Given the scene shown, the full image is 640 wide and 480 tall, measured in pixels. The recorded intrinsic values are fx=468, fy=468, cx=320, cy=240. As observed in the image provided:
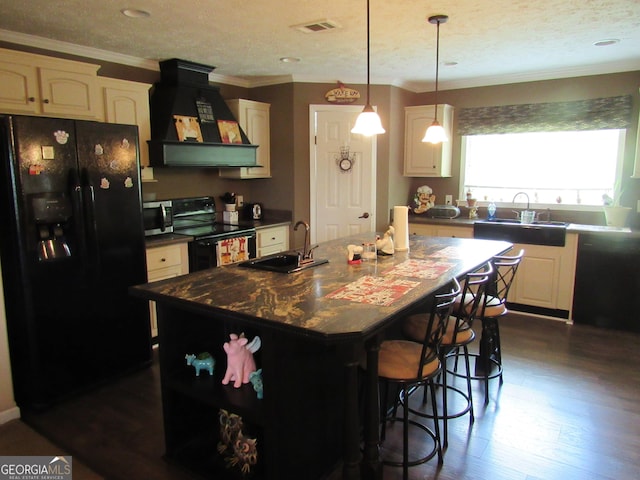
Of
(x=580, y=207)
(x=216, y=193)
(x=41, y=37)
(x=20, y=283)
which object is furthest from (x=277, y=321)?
(x=580, y=207)

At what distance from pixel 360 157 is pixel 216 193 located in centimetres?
161

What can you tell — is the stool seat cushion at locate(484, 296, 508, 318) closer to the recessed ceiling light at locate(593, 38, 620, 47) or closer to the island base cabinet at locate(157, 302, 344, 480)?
the island base cabinet at locate(157, 302, 344, 480)

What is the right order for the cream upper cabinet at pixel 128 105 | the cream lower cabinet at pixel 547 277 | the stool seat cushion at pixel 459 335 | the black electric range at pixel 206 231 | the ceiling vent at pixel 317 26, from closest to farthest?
the stool seat cushion at pixel 459 335, the ceiling vent at pixel 317 26, the cream upper cabinet at pixel 128 105, the black electric range at pixel 206 231, the cream lower cabinet at pixel 547 277

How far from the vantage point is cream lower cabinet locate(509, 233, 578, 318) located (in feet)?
14.3

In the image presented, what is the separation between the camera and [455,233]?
4898 millimetres

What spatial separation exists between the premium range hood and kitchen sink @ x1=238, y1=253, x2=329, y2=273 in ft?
5.61

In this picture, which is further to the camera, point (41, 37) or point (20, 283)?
point (41, 37)

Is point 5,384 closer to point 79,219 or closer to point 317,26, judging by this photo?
point 79,219

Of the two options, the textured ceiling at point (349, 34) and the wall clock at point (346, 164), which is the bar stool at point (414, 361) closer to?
the textured ceiling at point (349, 34)

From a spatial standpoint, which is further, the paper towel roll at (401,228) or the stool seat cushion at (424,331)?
the paper towel roll at (401,228)

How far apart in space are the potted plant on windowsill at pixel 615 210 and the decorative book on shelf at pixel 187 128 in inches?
154

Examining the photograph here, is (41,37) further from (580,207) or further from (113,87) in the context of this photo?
(580,207)

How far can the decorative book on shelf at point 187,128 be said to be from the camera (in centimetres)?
411

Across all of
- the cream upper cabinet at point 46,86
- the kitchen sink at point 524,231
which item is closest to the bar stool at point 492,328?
the kitchen sink at point 524,231
